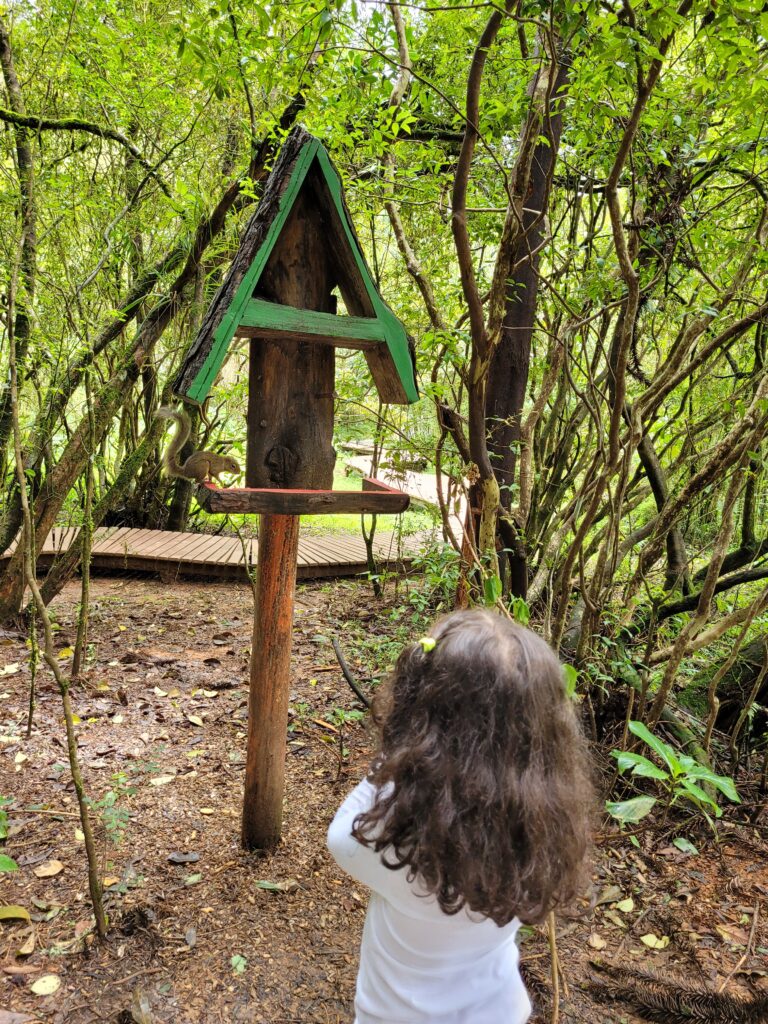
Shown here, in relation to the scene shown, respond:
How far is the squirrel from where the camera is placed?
6.64ft

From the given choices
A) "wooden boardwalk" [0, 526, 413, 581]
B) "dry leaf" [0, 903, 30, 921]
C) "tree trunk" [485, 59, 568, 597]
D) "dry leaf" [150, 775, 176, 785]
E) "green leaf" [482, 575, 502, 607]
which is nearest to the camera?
"green leaf" [482, 575, 502, 607]

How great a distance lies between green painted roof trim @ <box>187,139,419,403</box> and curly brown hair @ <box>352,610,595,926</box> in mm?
1000

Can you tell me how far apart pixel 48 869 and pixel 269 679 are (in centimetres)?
113

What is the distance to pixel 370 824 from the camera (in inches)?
45.6

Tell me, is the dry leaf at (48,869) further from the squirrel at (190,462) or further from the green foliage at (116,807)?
the squirrel at (190,462)

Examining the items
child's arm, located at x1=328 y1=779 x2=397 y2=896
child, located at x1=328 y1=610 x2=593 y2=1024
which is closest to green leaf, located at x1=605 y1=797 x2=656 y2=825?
child, located at x1=328 y1=610 x2=593 y2=1024

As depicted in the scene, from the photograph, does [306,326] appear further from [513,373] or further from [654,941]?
[654,941]

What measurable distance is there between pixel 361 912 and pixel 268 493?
1.67 metres

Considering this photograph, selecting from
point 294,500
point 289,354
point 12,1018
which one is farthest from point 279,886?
point 289,354

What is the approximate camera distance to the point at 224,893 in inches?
94.3

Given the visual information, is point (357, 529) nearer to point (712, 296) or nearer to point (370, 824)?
point (712, 296)

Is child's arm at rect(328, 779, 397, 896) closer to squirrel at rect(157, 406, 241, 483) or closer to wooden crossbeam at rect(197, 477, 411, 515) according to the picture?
wooden crossbeam at rect(197, 477, 411, 515)

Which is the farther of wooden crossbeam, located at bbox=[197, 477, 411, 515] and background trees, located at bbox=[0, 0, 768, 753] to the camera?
background trees, located at bbox=[0, 0, 768, 753]

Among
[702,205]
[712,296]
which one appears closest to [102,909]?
[712,296]
